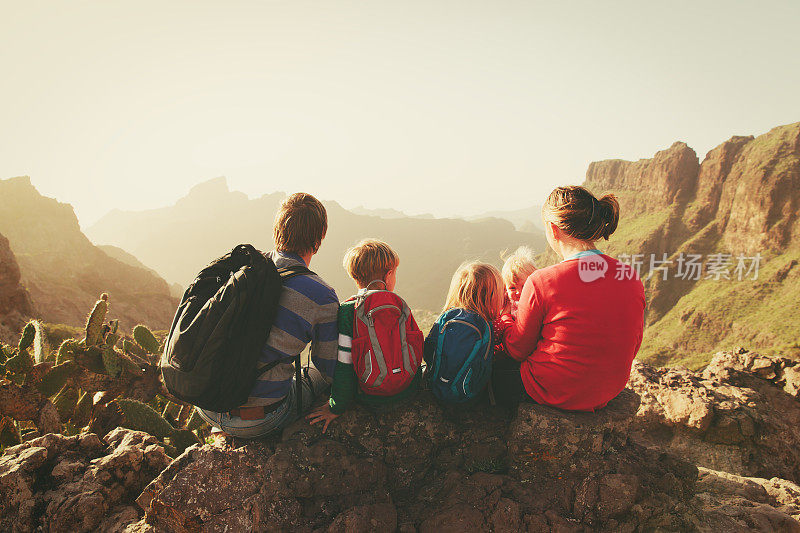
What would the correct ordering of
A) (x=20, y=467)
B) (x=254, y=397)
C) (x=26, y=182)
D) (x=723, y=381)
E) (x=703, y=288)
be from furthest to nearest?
(x=26, y=182) < (x=703, y=288) < (x=723, y=381) < (x=20, y=467) < (x=254, y=397)

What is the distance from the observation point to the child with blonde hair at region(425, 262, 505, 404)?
128 inches

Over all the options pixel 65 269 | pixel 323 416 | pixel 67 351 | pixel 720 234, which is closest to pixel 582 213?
pixel 323 416

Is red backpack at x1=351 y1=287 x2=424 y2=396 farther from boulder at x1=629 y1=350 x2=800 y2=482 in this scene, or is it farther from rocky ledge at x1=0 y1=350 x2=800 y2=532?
boulder at x1=629 y1=350 x2=800 y2=482

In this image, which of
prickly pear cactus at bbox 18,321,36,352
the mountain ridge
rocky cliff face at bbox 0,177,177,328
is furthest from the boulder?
the mountain ridge

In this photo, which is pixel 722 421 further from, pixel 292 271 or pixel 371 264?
pixel 292 271

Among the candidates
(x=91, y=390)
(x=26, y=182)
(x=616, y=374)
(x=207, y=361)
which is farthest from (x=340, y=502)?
(x=26, y=182)

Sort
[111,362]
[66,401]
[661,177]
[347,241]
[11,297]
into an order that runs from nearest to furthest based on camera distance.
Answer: [66,401] → [111,362] → [11,297] → [661,177] → [347,241]

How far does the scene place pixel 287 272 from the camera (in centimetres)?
286

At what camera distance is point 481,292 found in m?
3.39

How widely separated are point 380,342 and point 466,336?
2.55ft

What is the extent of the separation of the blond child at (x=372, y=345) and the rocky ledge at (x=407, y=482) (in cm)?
35

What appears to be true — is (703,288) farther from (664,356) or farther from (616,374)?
(616,374)

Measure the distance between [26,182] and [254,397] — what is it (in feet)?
284

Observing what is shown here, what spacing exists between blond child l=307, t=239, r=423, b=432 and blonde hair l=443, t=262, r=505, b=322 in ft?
1.78
